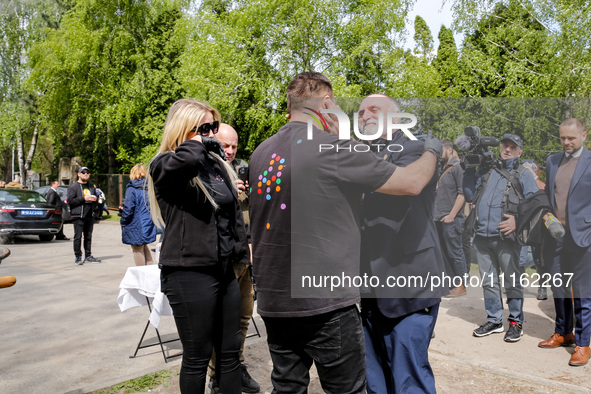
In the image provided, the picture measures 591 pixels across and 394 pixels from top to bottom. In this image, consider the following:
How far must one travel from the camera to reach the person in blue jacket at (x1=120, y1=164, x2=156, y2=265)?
7.54m

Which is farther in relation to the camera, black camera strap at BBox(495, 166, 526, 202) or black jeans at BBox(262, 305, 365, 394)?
black camera strap at BBox(495, 166, 526, 202)

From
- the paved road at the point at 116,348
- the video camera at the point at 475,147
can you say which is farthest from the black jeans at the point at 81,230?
the video camera at the point at 475,147

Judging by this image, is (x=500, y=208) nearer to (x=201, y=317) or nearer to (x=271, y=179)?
(x=271, y=179)

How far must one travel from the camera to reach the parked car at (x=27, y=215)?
14047mm

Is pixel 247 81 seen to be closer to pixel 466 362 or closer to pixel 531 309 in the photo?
pixel 531 309

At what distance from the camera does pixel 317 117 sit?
2283 mm

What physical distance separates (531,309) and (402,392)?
192 inches

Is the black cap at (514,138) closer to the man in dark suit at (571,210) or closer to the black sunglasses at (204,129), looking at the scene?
the man in dark suit at (571,210)

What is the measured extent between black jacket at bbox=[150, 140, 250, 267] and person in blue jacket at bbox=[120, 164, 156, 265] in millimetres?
4993

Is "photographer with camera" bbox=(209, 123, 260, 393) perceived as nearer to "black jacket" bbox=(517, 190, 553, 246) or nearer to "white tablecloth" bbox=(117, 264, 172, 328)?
"white tablecloth" bbox=(117, 264, 172, 328)

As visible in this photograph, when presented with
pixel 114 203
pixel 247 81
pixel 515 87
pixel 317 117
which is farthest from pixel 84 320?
pixel 114 203

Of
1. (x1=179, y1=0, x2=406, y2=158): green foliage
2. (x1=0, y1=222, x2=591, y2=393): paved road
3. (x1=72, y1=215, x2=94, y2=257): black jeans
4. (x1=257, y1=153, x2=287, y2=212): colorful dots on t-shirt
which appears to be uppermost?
(x1=179, y1=0, x2=406, y2=158): green foliage

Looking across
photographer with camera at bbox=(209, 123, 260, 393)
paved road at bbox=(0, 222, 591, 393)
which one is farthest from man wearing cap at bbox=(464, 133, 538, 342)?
photographer with camera at bbox=(209, 123, 260, 393)

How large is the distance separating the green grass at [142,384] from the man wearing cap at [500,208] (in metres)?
2.59
